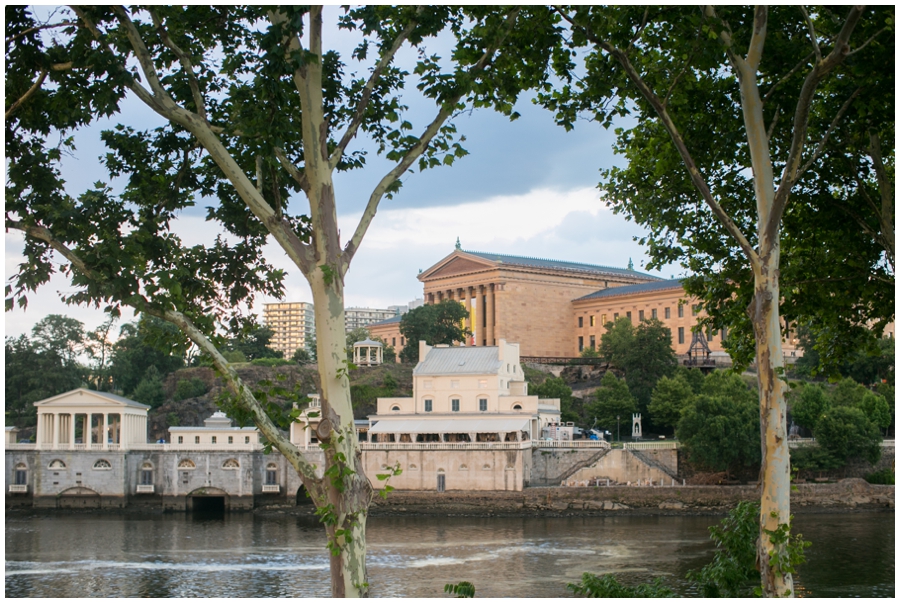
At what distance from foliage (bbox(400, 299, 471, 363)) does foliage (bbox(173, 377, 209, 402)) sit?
2152 centimetres

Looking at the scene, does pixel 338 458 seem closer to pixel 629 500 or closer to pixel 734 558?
pixel 734 558

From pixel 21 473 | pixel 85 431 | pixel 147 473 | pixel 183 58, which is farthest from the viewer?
pixel 85 431

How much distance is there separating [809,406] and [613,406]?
1439cm

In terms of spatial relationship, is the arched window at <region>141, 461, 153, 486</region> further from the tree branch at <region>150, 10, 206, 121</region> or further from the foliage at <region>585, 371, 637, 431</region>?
the tree branch at <region>150, 10, 206, 121</region>

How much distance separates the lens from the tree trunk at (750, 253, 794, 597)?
36.3 feet

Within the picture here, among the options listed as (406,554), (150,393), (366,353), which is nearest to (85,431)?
(150,393)

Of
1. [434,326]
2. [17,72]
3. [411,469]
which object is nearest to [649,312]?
[434,326]

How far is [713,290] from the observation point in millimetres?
17141

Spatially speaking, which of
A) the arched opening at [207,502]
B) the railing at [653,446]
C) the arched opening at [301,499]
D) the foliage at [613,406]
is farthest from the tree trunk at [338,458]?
the foliage at [613,406]

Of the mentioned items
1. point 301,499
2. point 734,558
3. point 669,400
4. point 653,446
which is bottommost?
point 301,499

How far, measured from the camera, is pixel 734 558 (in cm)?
1170

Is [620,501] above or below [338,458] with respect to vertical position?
below

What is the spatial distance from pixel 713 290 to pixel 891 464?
175 ft

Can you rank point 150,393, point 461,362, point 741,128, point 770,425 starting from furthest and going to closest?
point 150,393, point 461,362, point 741,128, point 770,425
